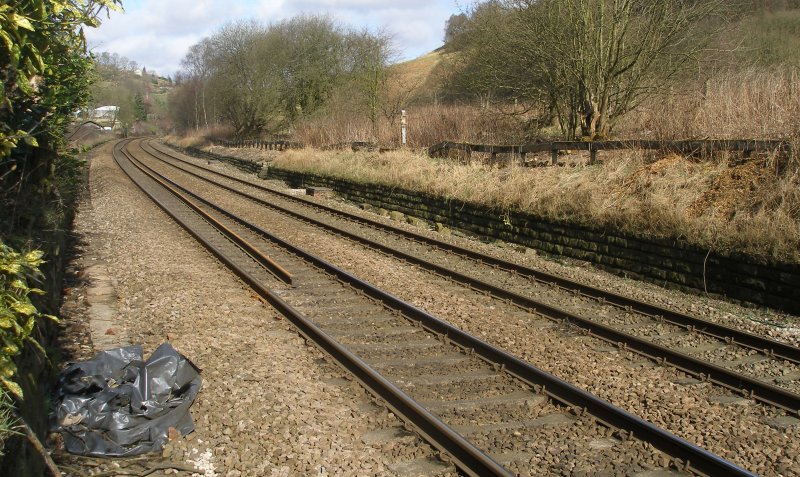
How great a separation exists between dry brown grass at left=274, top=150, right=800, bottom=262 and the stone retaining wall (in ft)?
0.52

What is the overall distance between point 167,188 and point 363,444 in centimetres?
2096

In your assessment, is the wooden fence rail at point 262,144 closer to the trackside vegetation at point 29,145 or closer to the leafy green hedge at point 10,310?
the trackside vegetation at point 29,145

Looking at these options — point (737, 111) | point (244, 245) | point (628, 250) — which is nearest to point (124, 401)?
Result: point (244, 245)

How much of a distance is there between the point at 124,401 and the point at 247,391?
105 centimetres

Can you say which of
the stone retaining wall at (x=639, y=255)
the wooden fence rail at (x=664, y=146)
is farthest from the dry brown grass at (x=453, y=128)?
the stone retaining wall at (x=639, y=255)

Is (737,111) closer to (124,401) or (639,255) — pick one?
(639,255)

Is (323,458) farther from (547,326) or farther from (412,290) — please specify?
(412,290)

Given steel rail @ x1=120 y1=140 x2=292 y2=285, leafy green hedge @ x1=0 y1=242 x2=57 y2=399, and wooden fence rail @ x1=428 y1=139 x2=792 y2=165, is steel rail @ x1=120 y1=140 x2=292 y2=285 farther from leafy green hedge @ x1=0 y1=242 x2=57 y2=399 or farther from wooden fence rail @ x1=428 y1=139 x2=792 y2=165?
wooden fence rail @ x1=428 y1=139 x2=792 y2=165

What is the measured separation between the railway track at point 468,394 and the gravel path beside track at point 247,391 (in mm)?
203

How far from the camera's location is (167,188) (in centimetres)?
2400

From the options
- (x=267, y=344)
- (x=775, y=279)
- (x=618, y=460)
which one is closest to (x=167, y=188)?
(x=267, y=344)

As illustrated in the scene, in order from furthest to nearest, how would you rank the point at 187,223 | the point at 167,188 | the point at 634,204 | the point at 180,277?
the point at 167,188
the point at 187,223
the point at 634,204
the point at 180,277

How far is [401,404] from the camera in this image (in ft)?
17.6

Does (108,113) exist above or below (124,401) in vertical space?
above
